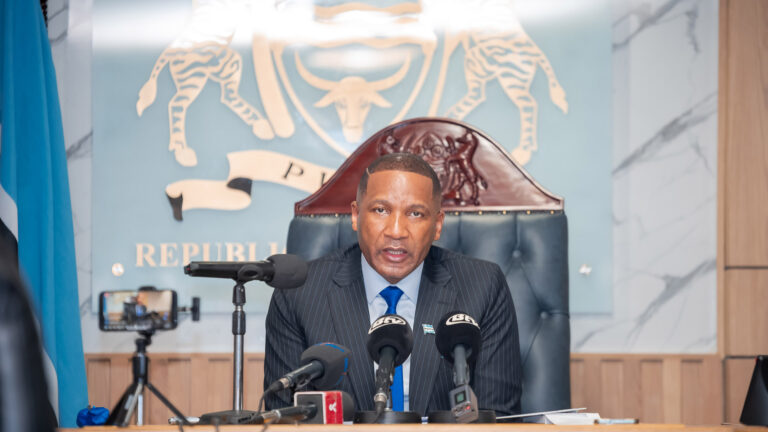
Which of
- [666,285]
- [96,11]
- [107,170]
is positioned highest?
[96,11]

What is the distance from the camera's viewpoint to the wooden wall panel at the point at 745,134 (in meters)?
3.13

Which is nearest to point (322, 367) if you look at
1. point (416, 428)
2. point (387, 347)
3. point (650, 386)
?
point (387, 347)

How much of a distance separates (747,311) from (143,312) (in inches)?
102

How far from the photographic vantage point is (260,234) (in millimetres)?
3355

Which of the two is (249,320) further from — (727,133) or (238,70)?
(727,133)

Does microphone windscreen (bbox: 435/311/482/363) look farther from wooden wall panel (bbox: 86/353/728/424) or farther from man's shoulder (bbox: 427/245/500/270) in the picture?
wooden wall panel (bbox: 86/353/728/424)

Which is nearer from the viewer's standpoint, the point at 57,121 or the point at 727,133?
the point at 57,121

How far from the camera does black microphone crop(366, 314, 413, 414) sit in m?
1.29

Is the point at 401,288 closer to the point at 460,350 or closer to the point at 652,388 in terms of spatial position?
the point at 460,350

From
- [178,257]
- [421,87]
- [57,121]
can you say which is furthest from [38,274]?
[421,87]

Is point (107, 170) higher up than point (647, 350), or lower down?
higher up

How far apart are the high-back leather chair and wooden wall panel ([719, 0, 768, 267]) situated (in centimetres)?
109

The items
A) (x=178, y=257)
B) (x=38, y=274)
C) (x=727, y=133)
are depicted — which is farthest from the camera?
(x=178, y=257)

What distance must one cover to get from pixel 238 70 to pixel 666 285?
6.85 ft
